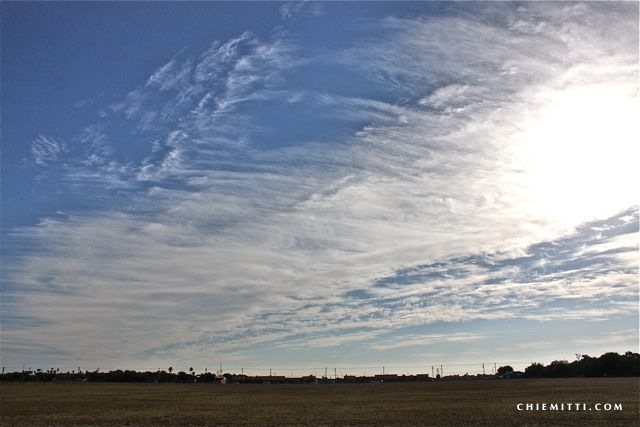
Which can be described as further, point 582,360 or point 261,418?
point 582,360

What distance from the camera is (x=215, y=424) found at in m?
38.0

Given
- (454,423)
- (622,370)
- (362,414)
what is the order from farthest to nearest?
(622,370)
(362,414)
(454,423)

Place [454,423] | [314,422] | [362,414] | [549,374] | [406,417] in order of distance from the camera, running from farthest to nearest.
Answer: [549,374] → [362,414] → [406,417] → [314,422] → [454,423]

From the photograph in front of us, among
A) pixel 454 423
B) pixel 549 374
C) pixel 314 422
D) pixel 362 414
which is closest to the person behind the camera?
pixel 454 423

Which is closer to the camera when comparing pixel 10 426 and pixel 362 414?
pixel 10 426

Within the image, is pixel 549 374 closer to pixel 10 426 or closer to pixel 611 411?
pixel 611 411

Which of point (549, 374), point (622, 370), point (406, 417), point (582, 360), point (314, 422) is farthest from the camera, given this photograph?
point (549, 374)

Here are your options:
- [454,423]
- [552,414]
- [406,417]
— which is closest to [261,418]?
[406,417]

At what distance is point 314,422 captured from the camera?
38688 millimetres

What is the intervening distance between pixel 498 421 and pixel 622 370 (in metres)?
150

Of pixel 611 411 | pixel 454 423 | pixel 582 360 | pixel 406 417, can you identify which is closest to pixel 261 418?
pixel 406 417

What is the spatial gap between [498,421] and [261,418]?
58.7ft

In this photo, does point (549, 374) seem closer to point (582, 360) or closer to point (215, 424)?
point (582, 360)

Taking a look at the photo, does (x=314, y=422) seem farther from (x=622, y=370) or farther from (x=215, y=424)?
(x=622, y=370)
